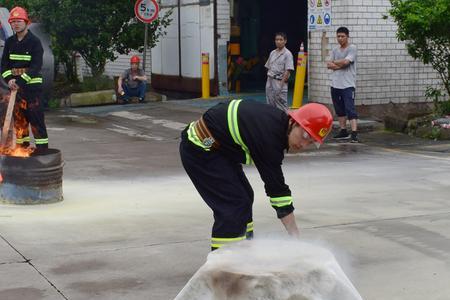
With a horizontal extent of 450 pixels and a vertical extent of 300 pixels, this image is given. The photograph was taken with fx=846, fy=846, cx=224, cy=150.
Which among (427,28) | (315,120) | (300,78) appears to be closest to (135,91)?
(300,78)

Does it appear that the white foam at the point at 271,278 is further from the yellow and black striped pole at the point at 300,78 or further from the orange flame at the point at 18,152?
the yellow and black striped pole at the point at 300,78

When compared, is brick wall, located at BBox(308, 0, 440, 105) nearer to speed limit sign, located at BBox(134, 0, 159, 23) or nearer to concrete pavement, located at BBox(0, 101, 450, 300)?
concrete pavement, located at BBox(0, 101, 450, 300)

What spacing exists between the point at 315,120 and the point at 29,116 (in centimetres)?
627

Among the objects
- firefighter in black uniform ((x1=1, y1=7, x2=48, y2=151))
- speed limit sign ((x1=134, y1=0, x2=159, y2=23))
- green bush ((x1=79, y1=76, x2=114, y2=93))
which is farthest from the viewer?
green bush ((x1=79, y1=76, x2=114, y2=93))

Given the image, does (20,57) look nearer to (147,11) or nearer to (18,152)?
(18,152)

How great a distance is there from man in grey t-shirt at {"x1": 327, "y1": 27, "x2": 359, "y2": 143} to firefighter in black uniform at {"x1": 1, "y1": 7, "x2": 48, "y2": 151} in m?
4.77

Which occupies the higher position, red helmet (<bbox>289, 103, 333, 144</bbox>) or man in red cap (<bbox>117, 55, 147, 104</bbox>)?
red helmet (<bbox>289, 103, 333, 144</bbox>)

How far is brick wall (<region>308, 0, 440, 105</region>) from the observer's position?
15250 mm

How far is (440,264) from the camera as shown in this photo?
6.25 metres

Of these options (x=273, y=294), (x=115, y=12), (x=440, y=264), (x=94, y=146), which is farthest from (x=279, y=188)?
(x=115, y=12)

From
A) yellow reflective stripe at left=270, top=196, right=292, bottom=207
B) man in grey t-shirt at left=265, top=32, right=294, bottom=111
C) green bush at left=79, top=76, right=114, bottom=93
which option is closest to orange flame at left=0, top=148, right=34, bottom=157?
yellow reflective stripe at left=270, top=196, right=292, bottom=207

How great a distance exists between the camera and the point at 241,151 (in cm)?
529

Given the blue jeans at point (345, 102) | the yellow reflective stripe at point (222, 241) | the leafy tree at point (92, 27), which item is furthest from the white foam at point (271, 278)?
the leafy tree at point (92, 27)

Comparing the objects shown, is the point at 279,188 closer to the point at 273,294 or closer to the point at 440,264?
the point at 273,294
